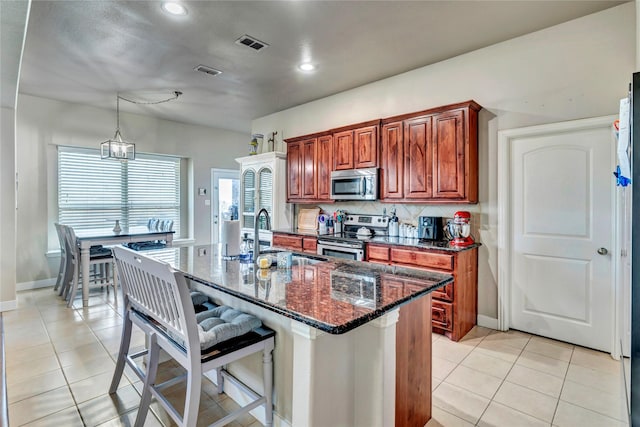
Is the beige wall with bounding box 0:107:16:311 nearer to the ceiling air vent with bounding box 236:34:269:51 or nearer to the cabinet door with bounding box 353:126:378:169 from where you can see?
the ceiling air vent with bounding box 236:34:269:51

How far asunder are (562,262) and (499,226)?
60cm

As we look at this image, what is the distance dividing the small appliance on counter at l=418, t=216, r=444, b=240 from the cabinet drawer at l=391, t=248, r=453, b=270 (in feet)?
1.48

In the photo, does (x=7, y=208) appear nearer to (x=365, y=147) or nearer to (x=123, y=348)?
(x=123, y=348)

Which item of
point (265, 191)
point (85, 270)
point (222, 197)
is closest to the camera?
point (85, 270)

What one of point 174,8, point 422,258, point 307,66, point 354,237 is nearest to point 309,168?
point 354,237

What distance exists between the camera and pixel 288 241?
15.2ft

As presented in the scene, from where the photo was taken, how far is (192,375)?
4.66ft

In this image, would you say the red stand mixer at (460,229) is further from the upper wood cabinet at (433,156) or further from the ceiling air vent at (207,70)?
the ceiling air vent at (207,70)

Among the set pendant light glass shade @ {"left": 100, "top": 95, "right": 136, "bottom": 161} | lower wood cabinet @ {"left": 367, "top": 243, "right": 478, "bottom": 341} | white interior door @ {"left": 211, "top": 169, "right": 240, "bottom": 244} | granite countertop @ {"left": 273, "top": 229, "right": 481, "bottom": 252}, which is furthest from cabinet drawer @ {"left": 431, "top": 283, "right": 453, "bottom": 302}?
white interior door @ {"left": 211, "top": 169, "right": 240, "bottom": 244}

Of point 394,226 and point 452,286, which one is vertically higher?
point 394,226

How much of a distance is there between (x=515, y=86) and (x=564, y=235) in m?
1.49

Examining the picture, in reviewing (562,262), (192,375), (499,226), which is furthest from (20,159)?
(562,262)

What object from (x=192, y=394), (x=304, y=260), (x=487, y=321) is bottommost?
(x=487, y=321)

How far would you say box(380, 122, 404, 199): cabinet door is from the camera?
12.1 ft
